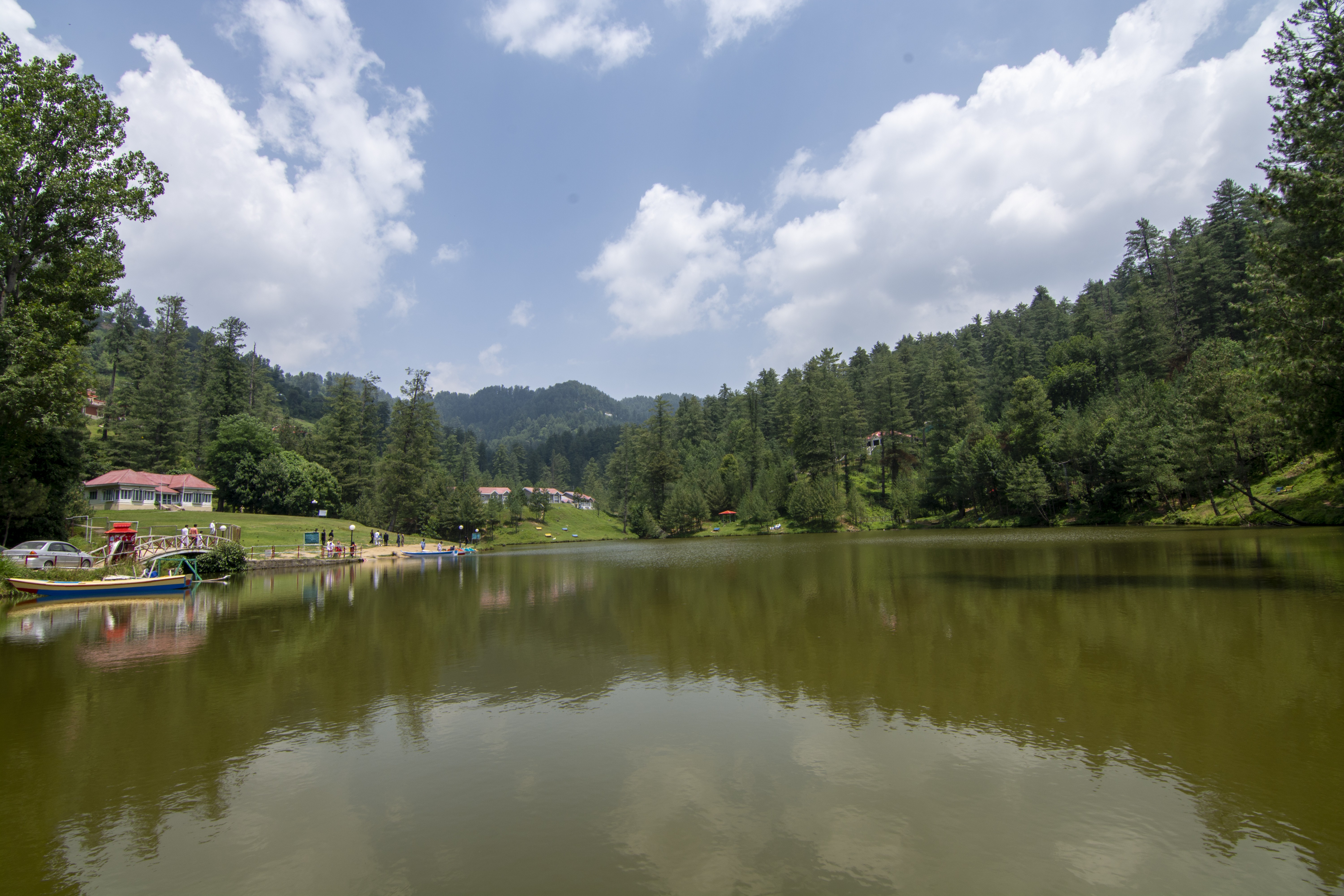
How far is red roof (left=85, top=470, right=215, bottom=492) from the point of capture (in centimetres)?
5487

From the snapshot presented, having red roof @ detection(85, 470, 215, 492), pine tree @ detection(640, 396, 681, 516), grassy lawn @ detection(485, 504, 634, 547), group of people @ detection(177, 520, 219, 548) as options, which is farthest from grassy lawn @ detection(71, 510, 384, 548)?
pine tree @ detection(640, 396, 681, 516)

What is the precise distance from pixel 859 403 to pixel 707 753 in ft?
343

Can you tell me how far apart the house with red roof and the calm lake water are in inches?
1907

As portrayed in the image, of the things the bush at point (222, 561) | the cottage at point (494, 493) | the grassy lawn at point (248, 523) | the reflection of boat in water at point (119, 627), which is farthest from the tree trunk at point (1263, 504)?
the cottage at point (494, 493)

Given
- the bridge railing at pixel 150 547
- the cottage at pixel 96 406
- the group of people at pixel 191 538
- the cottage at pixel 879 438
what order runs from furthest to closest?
the cottage at pixel 96 406 < the cottage at pixel 879 438 < the group of people at pixel 191 538 < the bridge railing at pixel 150 547

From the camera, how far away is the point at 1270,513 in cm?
4072

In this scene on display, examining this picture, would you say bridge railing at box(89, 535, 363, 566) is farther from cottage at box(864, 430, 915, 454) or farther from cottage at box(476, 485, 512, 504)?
cottage at box(864, 430, 915, 454)

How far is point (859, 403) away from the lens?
106938 millimetres

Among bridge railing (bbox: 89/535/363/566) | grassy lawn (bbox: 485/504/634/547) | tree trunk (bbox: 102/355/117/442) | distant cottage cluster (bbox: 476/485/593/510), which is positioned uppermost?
tree trunk (bbox: 102/355/117/442)

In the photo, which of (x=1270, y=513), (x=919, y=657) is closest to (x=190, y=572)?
(x=919, y=657)

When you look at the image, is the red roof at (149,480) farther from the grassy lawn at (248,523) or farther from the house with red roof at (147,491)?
the grassy lawn at (248,523)

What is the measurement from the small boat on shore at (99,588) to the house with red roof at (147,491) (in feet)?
110

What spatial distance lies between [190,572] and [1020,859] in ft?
135

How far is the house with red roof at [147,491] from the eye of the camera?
5488 cm
